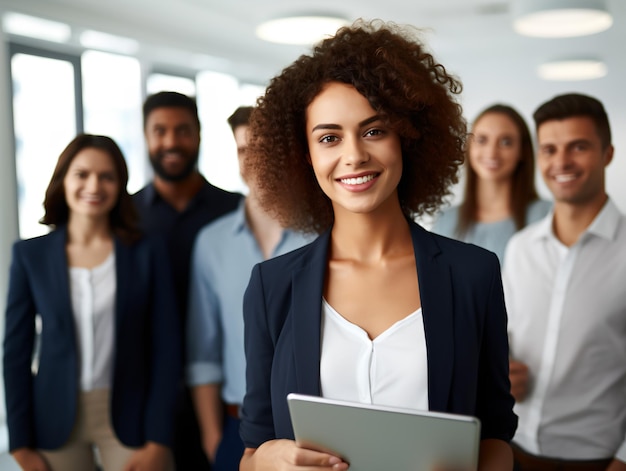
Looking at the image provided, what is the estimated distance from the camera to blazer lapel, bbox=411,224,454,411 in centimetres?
115

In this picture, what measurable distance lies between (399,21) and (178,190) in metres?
3.55

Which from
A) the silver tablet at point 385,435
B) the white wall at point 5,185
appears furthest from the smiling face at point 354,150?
the white wall at point 5,185

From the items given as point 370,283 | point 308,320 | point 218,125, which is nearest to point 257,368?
point 308,320

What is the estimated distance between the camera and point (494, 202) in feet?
8.75

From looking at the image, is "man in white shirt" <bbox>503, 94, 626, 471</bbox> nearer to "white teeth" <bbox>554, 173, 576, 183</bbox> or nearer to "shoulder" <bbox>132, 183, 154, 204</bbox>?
"white teeth" <bbox>554, 173, 576, 183</bbox>

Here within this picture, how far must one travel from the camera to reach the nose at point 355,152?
1178mm

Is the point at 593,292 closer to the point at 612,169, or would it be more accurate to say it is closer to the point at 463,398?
the point at 463,398

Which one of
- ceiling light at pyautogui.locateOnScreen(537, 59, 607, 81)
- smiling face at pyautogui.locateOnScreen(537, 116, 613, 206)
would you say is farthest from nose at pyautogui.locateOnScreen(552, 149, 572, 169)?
ceiling light at pyautogui.locateOnScreen(537, 59, 607, 81)

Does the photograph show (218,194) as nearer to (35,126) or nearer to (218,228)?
(218,228)

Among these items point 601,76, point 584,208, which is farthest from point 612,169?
point 584,208

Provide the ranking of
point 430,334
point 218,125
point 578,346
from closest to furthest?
point 430,334 < point 578,346 < point 218,125

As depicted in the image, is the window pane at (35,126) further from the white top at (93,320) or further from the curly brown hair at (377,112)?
the curly brown hair at (377,112)

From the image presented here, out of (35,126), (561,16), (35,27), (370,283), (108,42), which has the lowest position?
(370,283)

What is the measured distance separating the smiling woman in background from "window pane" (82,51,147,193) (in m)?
2.95
